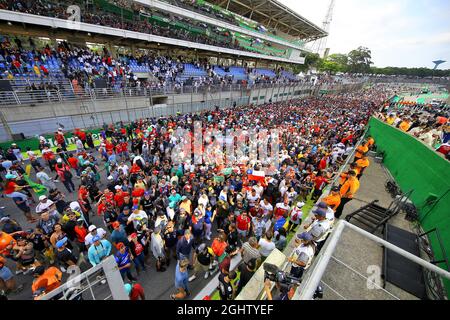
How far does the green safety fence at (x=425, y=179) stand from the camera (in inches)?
196

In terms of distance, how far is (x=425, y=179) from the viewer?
664 cm

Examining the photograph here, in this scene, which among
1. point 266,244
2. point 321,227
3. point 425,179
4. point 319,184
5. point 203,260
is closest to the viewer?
point 321,227

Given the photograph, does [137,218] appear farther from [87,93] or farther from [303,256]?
[87,93]

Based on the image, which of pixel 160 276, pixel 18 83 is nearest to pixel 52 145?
pixel 18 83

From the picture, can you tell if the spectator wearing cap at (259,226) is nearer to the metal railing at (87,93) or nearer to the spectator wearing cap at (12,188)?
the spectator wearing cap at (12,188)

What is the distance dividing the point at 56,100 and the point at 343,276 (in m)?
18.1

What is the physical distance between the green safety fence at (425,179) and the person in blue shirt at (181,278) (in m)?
5.35

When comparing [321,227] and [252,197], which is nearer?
[321,227]

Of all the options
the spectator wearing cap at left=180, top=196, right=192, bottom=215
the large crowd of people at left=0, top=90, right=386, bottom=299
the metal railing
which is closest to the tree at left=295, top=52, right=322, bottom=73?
the metal railing

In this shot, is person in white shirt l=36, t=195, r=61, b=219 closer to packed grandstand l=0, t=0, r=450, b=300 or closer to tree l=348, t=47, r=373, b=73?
packed grandstand l=0, t=0, r=450, b=300

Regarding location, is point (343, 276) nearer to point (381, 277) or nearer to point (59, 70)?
point (381, 277)

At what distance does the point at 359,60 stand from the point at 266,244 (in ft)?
359

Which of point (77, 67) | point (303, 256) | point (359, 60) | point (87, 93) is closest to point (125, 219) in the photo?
point (303, 256)

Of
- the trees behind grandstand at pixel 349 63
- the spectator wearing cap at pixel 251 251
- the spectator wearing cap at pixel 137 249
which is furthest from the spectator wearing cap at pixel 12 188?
the trees behind grandstand at pixel 349 63
